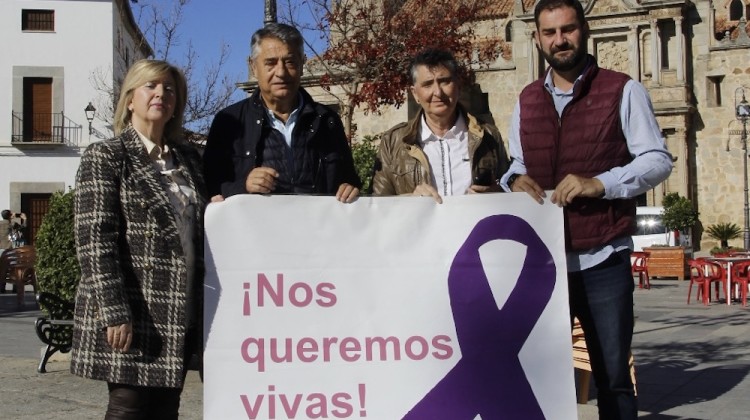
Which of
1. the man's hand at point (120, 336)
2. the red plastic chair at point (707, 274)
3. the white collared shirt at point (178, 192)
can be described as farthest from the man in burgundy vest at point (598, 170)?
the red plastic chair at point (707, 274)

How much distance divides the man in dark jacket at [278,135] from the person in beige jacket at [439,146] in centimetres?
23

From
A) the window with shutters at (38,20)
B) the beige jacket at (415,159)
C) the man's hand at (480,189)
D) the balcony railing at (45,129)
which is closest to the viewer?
the man's hand at (480,189)

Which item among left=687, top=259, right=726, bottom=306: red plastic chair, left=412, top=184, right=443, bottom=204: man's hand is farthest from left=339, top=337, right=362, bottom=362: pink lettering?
left=687, top=259, right=726, bottom=306: red plastic chair

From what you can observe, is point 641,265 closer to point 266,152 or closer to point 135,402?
point 266,152

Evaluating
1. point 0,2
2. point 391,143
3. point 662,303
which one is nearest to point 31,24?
point 0,2

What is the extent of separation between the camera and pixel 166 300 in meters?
3.76

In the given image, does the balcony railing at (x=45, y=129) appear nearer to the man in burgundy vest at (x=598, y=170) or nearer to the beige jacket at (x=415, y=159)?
the beige jacket at (x=415, y=159)

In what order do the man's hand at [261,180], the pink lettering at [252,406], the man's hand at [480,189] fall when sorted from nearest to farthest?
1. the pink lettering at [252,406]
2. the man's hand at [261,180]
3. the man's hand at [480,189]

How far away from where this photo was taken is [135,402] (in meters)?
3.75

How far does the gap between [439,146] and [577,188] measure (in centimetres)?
85

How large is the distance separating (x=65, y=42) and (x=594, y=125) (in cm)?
3572

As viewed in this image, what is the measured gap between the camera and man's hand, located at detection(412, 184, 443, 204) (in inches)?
155

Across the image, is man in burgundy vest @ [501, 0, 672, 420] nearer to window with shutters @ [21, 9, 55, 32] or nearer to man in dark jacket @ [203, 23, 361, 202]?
man in dark jacket @ [203, 23, 361, 202]

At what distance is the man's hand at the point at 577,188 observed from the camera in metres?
3.58
